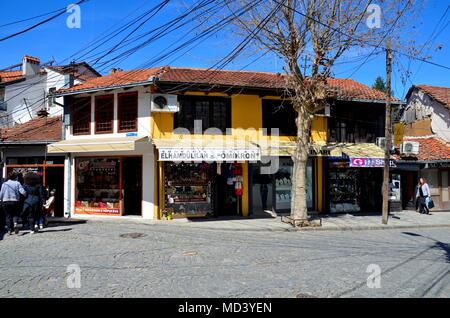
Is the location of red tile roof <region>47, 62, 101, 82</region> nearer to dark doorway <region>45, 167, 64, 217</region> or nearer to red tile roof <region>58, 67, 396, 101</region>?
red tile roof <region>58, 67, 396, 101</region>

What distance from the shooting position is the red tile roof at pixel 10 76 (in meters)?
26.4

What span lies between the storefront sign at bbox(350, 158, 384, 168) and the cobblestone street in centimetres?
415

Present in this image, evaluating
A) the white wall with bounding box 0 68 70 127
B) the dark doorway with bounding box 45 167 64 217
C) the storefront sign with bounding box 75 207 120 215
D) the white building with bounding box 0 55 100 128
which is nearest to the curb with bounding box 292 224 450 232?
the storefront sign with bounding box 75 207 120 215

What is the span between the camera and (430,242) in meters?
12.0

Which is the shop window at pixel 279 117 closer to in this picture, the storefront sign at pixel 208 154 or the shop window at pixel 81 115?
the storefront sign at pixel 208 154

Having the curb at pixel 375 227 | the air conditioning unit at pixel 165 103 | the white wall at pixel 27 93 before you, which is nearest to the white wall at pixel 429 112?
the curb at pixel 375 227

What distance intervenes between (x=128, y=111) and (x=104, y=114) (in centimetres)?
120

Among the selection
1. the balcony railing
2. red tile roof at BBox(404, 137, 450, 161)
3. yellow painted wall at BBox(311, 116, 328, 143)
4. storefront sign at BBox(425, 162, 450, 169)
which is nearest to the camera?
yellow painted wall at BBox(311, 116, 328, 143)

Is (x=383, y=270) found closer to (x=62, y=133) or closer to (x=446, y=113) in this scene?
(x=62, y=133)

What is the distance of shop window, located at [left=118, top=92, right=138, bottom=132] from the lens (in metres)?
16.5

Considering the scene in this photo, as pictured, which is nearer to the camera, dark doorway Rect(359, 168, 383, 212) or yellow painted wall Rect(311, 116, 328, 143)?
yellow painted wall Rect(311, 116, 328, 143)

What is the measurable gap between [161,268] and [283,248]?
12.3ft

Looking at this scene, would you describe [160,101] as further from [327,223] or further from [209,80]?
[327,223]

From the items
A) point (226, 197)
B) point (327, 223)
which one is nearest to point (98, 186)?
point (226, 197)
